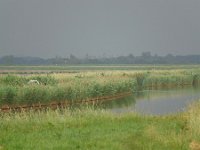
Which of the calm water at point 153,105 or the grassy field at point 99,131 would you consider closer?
the grassy field at point 99,131

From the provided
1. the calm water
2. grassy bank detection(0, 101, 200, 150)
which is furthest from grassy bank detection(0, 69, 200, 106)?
grassy bank detection(0, 101, 200, 150)

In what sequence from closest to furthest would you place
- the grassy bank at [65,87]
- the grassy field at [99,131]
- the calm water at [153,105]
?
the grassy field at [99,131], the calm water at [153,105], the grassy bank at [65,87]

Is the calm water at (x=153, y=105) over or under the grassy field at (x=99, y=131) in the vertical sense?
under

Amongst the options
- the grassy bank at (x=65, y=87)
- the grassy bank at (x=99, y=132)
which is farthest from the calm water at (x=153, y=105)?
the grassy bank at (x=99, y=132)

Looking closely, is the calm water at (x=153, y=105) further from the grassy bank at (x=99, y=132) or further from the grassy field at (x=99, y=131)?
the grassy bank at (x=99, y=132)

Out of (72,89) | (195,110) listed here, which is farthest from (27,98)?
(195,110)

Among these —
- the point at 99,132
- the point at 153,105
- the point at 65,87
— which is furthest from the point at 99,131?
the point at 65,87

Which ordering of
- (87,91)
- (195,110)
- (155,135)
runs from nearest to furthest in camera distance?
(155,135) → (195,110) → (87,91)

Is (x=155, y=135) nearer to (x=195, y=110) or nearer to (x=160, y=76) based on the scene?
(x=195, y=110)

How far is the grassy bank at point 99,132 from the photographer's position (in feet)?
48.8

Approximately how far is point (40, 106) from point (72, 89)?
586 centimetres

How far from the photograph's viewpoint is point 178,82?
70.8m

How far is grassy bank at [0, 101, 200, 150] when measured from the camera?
14.9 metres

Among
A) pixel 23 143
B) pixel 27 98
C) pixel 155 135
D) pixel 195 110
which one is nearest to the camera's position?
pixel 23 143
